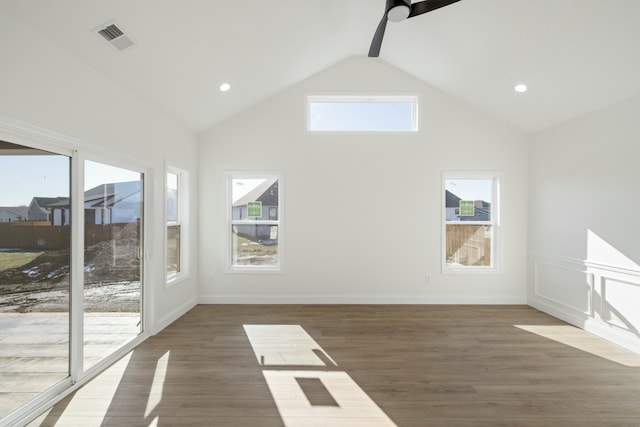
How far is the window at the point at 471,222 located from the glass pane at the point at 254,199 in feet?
9.11

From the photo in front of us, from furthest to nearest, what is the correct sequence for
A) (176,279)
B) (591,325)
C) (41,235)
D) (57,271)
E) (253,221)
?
(253,221) → (176,279) → (591,325) → (57,271) → (41,235)

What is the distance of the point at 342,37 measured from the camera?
3979 mm

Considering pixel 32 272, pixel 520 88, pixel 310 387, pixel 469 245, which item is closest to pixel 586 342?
pixel 469 245

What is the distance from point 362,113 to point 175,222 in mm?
3291

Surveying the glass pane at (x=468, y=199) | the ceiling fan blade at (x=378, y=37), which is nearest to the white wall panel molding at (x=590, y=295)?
the glass pane at (x=468, y=199)

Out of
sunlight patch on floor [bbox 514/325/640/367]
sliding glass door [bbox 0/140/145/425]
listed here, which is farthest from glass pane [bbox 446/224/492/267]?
sliding glass door [bbox 0/140/145/425]

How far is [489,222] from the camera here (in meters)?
4.84

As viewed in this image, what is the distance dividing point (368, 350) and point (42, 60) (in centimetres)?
367

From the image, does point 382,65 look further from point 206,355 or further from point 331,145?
point 206,355

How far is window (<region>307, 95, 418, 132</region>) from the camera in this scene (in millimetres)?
4820

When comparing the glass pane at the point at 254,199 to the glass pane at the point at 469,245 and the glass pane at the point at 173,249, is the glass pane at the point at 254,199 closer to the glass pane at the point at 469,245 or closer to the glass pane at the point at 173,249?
the glass pane at the point at 173,249

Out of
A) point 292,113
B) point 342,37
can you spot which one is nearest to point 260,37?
point 342,37

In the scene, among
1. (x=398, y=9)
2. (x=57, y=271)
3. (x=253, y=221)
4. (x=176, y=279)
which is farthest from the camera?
(x=253, y=221)

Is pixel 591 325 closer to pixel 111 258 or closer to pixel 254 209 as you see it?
pixel 254 209
